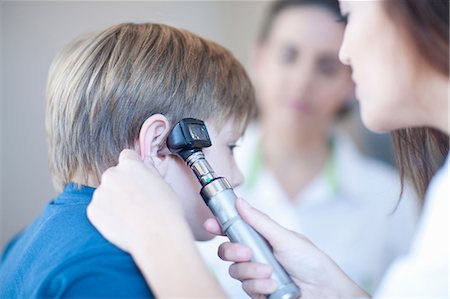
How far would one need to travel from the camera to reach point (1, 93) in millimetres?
1347

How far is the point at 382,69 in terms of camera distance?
0.67m

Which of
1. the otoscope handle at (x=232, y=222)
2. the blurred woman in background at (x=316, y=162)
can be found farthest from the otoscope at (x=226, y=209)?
the blurred woman in background at (x=316, y=162)

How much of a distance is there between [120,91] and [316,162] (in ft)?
3.11

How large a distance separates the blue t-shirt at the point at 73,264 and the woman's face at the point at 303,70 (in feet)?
2.90

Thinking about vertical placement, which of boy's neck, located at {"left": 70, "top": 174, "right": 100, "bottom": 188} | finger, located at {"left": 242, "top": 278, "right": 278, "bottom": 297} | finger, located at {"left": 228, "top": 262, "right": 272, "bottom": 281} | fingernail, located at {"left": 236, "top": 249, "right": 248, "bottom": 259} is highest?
boy's neck, located at {"left": 70, "top": 174, "right": 100, "bottom": 188}

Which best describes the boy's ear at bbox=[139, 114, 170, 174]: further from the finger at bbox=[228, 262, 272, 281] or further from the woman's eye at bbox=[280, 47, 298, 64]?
the woman's eye at bbox=[280, 47, 298, 64]

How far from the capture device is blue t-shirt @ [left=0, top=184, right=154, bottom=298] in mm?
532

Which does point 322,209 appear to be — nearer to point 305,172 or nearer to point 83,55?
point 305,172

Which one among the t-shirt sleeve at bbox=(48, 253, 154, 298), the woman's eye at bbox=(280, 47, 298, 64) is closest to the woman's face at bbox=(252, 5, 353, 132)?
the woman's eye at bbox=(280, 47, 298, 64)

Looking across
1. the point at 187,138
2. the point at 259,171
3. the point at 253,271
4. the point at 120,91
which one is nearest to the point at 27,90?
the point at 259,171

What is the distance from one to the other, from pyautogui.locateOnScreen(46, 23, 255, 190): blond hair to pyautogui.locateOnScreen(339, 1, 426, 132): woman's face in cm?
20

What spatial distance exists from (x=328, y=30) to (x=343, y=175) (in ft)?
1.38

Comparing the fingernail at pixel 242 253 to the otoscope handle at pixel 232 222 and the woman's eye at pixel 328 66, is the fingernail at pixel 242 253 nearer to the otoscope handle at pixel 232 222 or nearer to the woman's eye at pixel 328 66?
the otoscope handle at pixel 232 222

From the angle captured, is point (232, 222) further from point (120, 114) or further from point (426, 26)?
point (426, 26)
